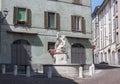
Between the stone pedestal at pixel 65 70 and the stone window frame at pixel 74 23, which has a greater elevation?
the stone window frame at pixel 74 23

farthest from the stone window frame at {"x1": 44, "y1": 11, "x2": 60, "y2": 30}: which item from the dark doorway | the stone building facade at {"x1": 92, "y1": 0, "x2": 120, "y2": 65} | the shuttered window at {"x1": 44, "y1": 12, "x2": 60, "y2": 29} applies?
the stone building facade at {"x1": 92, "y1": 0, "x2": 120, "y2": 65}

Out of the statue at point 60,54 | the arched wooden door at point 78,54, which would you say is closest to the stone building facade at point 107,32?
the arched wooden door at point 78,54

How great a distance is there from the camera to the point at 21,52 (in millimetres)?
31422

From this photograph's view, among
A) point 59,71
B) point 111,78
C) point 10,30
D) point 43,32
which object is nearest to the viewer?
point 111,78

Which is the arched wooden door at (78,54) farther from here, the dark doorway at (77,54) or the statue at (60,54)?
the statue at (60,54)

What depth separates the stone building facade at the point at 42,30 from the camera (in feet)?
102

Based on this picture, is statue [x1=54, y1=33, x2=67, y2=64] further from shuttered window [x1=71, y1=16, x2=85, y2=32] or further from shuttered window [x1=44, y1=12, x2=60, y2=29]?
shuttered window [x1=71, y1=16, x2=85, y2=32]

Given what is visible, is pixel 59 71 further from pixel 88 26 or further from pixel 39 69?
pixel 88 26

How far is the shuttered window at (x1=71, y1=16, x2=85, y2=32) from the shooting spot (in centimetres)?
3488

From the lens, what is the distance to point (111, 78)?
16.1 meters

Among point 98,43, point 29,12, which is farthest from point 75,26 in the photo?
point 98,43

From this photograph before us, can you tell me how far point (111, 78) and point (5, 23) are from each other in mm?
17087

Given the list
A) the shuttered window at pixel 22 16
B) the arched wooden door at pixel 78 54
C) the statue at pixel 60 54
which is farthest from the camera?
the arched wooden door at pixel 78 54

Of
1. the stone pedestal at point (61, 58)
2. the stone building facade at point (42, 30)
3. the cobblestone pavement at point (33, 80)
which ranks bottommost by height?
the cobblestone pavement at point (33, 80)
